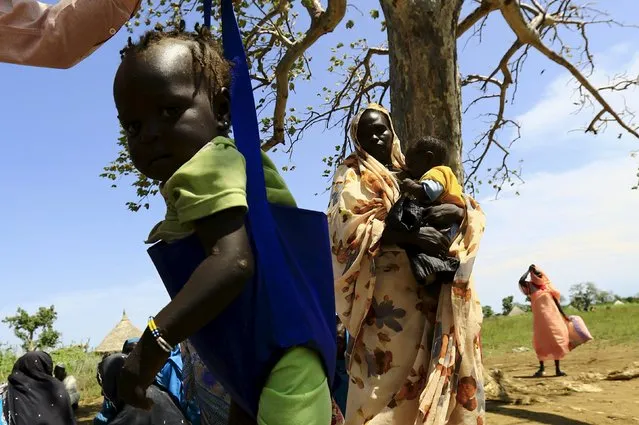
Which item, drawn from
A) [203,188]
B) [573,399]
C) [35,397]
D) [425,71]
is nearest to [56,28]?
[203,188]

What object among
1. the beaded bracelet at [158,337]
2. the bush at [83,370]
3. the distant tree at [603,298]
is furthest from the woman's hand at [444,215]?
the distant tree at [603,298]

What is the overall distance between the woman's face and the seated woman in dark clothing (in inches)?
163

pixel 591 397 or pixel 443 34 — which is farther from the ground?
pixel 443 34

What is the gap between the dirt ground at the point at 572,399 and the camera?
226 inches

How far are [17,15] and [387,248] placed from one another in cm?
214

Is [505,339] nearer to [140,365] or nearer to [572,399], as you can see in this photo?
[572,399]

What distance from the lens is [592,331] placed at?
17406 millimetres

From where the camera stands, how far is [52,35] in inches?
68.1

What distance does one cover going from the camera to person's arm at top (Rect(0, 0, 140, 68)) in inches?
65.1

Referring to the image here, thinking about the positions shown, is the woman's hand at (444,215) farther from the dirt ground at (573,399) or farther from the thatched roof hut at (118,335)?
the thatched roof hut at (118,335)

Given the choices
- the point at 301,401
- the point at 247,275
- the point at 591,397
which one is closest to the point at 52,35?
the point at 247,275

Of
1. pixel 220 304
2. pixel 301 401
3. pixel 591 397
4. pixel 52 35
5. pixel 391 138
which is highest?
pixel 391 138

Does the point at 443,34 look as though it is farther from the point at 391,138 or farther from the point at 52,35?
the point at 52,35

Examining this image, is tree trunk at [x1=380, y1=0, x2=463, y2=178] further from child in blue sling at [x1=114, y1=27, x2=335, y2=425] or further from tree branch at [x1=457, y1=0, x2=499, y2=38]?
child in blue sling at [x1=114, y1=27, x2=335, y2=425]
